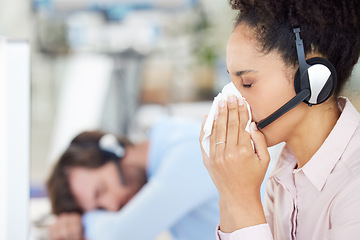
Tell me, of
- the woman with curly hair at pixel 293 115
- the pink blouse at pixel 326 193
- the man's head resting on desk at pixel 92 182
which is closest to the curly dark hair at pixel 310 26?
the woman with curly hair at pixel 293 115

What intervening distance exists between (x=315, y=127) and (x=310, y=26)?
17cm

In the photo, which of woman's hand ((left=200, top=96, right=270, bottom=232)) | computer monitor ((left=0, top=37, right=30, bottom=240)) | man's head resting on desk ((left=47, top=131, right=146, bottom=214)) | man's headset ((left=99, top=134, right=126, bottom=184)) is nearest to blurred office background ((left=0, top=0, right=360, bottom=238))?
man's headset ((left=99, top=134, right=126, bottom=184))

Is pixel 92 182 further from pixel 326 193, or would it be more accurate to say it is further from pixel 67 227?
pixel 326 193

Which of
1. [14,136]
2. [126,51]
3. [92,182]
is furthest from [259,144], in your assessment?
[126,51]

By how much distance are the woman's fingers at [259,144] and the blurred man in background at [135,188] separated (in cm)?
82

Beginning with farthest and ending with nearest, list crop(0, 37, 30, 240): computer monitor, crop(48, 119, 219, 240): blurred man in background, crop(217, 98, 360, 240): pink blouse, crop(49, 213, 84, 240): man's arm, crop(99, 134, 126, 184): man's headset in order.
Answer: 1. crop(99, 134, 126, 184): man's headset
2. crop(49, 213, 84, 240): man's arm
3. crop(48, 119, 219, 240): blurred man in background
4. crop(0, 37, 30, 240): computer monitor
5. crop(217, 98, 360, 240): pink blouse

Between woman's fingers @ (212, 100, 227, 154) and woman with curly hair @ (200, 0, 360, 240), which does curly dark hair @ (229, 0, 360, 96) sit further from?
woman's fingers @ (212, 100, 227, 154)

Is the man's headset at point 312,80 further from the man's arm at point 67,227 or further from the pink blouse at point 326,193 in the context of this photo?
the man's arm at point 67,227

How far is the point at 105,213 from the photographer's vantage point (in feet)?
6.24

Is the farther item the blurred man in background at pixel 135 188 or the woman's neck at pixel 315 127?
the blurred man in background at pixel 135 188

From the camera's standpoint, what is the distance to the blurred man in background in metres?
1.62

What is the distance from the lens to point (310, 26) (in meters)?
0.70

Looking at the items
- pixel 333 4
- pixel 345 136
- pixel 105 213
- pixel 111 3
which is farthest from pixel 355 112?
pixel 111 3

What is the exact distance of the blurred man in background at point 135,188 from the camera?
63.9 inches
